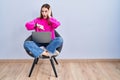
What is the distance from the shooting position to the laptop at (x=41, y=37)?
2467 mm

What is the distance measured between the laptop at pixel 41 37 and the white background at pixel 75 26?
445 mm

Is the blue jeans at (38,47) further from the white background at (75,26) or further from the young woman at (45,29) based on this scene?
the white background at (75,26)

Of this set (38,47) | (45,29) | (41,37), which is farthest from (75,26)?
(38,47)

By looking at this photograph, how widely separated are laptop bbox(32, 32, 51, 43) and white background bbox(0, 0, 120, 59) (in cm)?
45

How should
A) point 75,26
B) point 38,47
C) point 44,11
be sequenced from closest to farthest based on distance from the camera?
point 38,47 < point 44,11 < point 75,26

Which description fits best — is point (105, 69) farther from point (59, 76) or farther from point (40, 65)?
point (40, 65)

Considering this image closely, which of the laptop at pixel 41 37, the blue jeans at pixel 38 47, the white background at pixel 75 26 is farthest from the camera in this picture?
the white background at pixel 75 26

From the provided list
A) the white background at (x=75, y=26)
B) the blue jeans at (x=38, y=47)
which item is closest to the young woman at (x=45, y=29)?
the blue jeans at (x=38, y=47)

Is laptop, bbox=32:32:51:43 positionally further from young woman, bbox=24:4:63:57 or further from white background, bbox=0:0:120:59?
white background, bbox=0:0:120:59

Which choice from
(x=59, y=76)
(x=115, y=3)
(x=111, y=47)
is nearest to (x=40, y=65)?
(x=59, y=76)

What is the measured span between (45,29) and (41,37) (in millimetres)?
173

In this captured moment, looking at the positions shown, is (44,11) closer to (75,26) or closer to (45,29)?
(45,29)

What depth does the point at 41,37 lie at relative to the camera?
97.9 inches

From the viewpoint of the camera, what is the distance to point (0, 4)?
284cm
